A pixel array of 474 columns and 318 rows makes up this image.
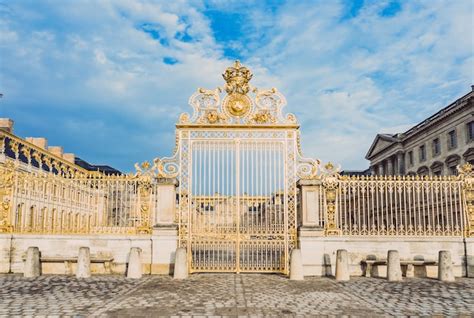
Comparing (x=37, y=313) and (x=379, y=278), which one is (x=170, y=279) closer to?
(x=37, y=313)

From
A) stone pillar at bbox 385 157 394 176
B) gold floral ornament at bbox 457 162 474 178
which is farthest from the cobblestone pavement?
stone pillar at bbox 385 157 394 176

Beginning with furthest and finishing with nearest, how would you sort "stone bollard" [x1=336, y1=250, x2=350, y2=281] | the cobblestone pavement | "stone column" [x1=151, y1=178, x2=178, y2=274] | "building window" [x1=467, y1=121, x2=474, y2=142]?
"building window" [x1=467, y1=121, x2=474, y2=142], "stone column" [x1=151, y1=178, x2=178, y2=274], "stone bollard" [x1=336, y1=250, x2=350, y2=281], the cobblestone pavement

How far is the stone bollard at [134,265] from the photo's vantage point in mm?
12523

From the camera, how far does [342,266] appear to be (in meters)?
12.4

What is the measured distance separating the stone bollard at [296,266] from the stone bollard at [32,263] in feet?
24.2

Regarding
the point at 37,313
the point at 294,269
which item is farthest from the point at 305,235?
the point at 37,313

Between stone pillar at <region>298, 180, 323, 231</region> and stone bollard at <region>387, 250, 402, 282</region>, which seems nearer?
stone bollard at <region>387, 250, 402, 282</region>

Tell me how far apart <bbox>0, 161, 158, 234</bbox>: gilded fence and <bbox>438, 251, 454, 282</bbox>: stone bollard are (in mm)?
8575

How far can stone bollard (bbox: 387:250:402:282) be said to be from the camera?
12.4m

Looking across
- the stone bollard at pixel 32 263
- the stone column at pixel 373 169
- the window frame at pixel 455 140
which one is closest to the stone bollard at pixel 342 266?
the stone bollard at pixel 32 263

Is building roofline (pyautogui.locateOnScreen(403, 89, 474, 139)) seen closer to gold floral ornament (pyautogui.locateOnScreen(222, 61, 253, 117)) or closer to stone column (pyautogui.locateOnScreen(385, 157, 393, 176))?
stone column (pyautogui.locateOnScreen(385, 157, 393, 176))

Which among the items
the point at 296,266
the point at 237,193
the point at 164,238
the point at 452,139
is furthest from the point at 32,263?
the point at 452,139

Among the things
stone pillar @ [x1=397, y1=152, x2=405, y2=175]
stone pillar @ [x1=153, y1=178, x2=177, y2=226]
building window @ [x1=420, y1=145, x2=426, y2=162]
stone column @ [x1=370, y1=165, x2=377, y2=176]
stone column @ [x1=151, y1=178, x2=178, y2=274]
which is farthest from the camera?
stone column @ [x1=370, y1=165, x2=377, y2=176]

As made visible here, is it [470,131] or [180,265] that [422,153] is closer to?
[470,131]
